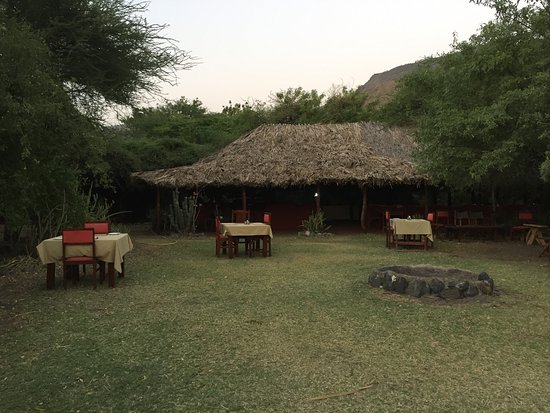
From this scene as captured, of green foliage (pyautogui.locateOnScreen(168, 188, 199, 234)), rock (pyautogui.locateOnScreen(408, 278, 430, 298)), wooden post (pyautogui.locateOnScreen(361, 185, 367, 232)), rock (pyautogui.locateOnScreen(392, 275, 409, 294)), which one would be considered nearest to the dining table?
rock (pyautogui.locateOnScreen(392, 275, 409, 294))

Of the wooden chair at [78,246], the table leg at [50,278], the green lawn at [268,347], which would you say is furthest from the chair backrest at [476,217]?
the table leg at [50,278]

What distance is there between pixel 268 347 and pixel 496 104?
7838mm

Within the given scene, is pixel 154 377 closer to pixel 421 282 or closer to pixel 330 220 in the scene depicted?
pixel 421 282

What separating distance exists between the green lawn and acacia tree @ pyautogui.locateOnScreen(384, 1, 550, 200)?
3055 mm

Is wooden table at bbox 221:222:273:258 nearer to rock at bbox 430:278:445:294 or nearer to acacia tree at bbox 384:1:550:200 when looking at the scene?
acacia tree at bbox 384:1:550:200

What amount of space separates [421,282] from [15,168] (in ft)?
20.3

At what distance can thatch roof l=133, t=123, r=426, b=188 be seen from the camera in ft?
56.0

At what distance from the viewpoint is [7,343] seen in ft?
15.5

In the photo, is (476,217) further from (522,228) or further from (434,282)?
(434,282)

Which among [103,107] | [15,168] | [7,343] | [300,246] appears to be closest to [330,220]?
[300,246]

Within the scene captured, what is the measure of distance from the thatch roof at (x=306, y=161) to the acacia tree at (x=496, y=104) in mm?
5234

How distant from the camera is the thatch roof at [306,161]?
56.0 ft

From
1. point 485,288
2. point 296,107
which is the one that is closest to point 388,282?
point 485,288

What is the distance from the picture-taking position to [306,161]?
18.3 metres
